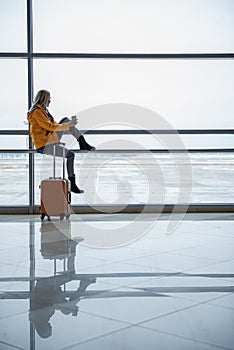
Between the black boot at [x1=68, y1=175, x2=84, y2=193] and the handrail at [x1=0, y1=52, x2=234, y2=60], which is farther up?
the handrail at [x1=0, y1=52, x2=234, y2=60]

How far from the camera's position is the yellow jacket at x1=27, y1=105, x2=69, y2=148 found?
579cm

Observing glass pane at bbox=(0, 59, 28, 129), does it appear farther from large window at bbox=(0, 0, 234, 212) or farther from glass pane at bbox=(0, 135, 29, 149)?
glass pane at bbox=(0, 135, 29, 149)

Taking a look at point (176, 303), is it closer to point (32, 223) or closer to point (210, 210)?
point (32, 223)

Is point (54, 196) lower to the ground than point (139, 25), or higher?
lower

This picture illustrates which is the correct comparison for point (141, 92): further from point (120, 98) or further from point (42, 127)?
point (42, 127)

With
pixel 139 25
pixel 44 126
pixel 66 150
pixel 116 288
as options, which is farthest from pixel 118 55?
pixel 116 288

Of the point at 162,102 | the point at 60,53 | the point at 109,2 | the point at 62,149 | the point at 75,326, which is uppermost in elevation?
the point at 109,2

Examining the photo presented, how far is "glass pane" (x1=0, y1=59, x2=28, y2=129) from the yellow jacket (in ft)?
2.92

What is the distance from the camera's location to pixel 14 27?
6.86m

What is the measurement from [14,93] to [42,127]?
1.28 metres

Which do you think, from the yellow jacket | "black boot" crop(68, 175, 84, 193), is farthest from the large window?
the yellow jacket

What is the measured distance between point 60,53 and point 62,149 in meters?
1.31

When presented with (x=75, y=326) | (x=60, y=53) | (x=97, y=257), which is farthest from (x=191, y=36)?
(x=75, y=326)

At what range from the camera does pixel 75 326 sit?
2295 millimetres
